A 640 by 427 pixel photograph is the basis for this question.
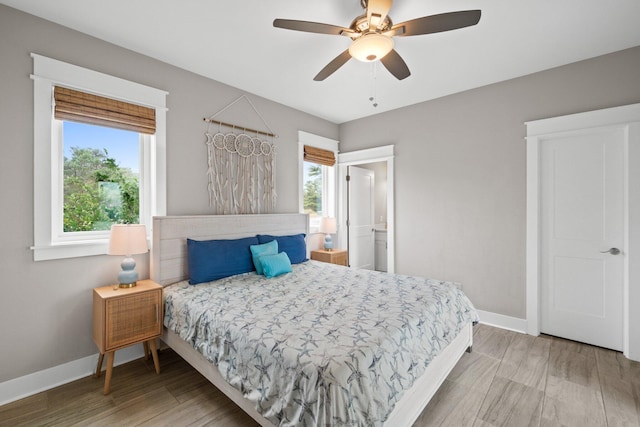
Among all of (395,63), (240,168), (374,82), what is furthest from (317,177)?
(395,63)

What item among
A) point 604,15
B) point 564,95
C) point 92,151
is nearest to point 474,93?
point 564,95

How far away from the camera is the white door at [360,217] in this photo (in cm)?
493

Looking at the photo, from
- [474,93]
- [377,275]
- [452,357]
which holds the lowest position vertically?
[452,357]

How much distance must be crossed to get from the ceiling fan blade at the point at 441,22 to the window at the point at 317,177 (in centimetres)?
248

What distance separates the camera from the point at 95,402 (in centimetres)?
203

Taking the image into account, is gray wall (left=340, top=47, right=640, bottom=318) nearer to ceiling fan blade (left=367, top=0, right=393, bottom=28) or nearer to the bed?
the bed

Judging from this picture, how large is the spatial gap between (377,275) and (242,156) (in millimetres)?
2068

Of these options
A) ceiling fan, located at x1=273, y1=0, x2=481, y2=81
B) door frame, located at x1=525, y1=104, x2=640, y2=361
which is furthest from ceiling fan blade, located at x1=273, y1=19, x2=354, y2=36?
door frame, located at x1=525, y1=104, x2=640, y2=361

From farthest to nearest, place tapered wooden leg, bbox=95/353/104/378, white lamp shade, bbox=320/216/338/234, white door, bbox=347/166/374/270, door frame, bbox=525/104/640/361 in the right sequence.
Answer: white door, bbox=347/166/374/270, white lamp shade, bbox=320/216/338/234, door frame, bbox=525/104/640/361, tapered wooden leg, bbox=95/353/104/378

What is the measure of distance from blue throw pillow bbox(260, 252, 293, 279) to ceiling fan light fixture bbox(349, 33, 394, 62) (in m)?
1.94

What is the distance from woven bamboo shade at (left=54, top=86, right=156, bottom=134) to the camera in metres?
2.26

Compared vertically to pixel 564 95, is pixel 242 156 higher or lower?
lower

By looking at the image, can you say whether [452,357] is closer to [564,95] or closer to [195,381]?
[195,381]

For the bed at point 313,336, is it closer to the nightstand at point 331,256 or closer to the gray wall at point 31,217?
the gray wall at point 31,217
